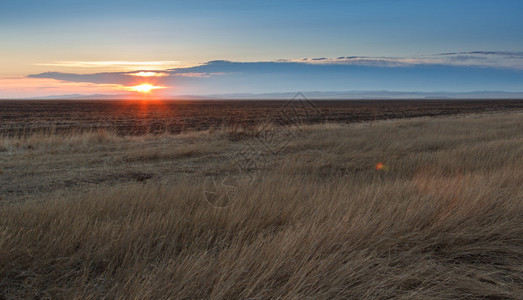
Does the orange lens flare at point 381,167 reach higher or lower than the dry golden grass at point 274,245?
lower

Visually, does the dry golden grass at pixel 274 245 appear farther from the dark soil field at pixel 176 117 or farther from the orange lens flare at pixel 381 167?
the orange lens flare at pixel 381 167

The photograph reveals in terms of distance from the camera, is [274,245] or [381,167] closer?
[274,245]

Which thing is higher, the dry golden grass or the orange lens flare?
Result: the dry golden grass

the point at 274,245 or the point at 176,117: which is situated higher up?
the point at 274,245

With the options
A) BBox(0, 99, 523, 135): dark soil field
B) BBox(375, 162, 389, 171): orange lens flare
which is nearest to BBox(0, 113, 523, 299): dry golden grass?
BBox(0, 99, 523, 135): dark soil field

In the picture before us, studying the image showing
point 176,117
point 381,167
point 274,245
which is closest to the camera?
point 274,245

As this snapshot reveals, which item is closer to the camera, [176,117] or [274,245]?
[274,245]

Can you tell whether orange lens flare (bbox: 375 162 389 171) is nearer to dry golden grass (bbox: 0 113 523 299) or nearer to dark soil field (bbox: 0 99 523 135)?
dark soil field (bbox: 0 99 523 135)

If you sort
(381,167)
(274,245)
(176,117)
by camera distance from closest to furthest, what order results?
(274,245), (381,167), (176,117)

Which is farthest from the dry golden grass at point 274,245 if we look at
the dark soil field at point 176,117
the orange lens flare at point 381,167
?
the orange lens flare at point 381,167

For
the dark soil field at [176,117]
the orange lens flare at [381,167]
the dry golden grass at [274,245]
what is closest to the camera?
the dry golden grass at [274,245]

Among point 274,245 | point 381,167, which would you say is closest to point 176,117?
point 381,167

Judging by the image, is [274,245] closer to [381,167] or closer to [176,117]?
[381,167]

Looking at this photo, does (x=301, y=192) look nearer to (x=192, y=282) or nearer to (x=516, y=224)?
(x=516, y=224)
